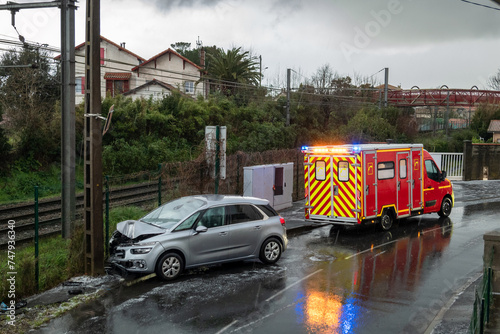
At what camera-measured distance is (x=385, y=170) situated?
51.2 ft

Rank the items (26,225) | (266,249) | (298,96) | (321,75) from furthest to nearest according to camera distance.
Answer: (321,75), (298,96), (26,225), (266,249)

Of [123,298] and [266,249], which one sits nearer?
[123,298]

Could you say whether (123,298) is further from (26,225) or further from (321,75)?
(321,75)

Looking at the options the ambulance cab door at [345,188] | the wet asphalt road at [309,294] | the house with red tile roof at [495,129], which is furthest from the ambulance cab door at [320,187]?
the house with red tile roof at [495,129]

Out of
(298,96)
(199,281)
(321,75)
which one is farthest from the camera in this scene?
(321,75)

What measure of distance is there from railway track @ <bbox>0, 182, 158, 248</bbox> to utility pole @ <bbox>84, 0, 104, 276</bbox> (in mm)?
2681

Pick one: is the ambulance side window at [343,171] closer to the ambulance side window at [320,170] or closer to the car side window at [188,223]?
the ambulance side window at [320,170]

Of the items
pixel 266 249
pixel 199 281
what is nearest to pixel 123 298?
pixel 199 281

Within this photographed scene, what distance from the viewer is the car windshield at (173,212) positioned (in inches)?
436

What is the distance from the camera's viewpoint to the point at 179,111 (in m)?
33.4

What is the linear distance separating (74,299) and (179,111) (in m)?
24.8

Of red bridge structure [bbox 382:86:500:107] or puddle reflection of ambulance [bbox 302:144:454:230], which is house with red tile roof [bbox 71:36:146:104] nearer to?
red bridge structure [bbox 382:86:500:107]

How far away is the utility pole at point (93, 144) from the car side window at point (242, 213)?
2.81 meters

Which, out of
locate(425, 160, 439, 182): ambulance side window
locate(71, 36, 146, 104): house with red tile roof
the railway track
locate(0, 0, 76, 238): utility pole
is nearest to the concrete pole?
locate(0, 0, 76, 238): utility pole
